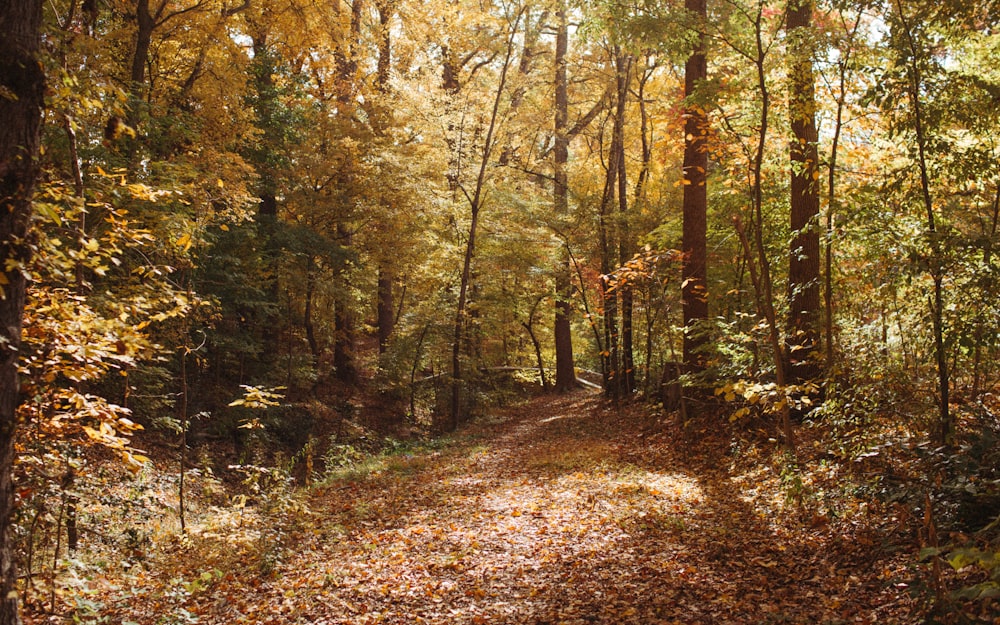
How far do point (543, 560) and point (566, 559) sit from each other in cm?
21

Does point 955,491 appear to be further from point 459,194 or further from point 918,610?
point 459,194

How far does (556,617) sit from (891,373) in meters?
3.75

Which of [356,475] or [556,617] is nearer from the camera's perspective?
[556,617]

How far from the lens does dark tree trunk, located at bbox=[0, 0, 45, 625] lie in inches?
130

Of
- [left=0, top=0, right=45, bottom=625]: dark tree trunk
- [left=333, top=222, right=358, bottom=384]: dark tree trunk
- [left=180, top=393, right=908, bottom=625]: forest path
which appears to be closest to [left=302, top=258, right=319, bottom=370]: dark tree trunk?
[left=333, top=222, right=358, bottom=384]: dark tree trunk

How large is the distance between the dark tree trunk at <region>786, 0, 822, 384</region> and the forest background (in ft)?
0.18

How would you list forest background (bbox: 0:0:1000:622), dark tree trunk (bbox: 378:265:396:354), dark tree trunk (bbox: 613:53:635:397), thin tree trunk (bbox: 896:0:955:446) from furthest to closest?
dark tree trunk (bbox: 378:265:396:354) < dark tree trunk (bbox: 613:53:635:397) < thin tree trunk (bbox: 896:0:955:446) < forest background (bbox: 0:0:1000:622)

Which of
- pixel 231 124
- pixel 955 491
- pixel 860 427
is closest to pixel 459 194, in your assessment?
pixel 231 124

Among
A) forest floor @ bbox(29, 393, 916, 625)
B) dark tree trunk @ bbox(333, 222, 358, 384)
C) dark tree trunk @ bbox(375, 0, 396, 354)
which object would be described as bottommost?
forest floor @ bbox(29, 393, 916, 625)

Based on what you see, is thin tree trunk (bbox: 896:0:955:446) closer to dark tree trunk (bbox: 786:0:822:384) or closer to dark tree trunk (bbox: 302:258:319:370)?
dark tree trunk (bbox: 786:0:822:384)

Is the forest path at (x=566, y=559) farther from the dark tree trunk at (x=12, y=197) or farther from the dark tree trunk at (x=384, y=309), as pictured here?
the dark tree trunk at (x=384, y=309)

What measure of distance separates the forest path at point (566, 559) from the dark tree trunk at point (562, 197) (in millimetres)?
8537

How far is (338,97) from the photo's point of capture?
58.6 feet

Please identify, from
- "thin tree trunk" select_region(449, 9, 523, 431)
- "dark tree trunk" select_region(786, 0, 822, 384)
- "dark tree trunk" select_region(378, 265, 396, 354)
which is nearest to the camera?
"dark tree trunk" select_region(786, 0, 822, 384)
